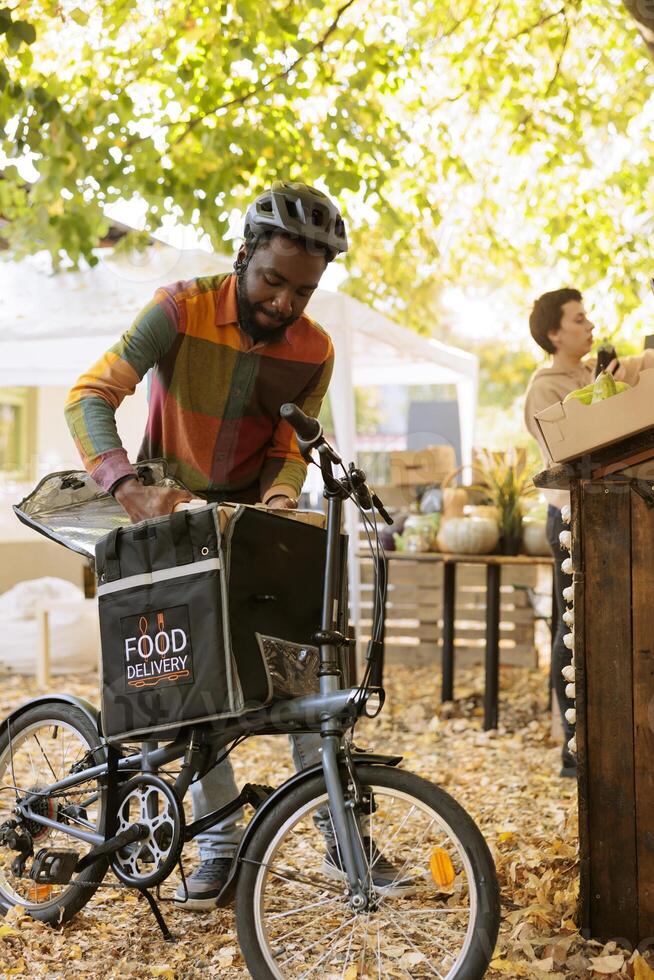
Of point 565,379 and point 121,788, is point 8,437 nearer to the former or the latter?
point 565,379

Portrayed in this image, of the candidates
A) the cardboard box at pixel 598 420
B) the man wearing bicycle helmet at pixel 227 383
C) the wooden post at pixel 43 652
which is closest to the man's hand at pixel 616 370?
the cardboard box at pixel 598 420

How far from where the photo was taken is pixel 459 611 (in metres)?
7.91

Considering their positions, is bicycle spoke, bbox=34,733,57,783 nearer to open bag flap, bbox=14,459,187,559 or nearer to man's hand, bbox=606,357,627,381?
open bag flap, bbox=14,459,187,559

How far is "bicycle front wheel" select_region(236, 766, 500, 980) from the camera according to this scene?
88.2 inches

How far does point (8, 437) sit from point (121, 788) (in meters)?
9.65

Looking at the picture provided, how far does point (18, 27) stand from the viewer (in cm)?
398

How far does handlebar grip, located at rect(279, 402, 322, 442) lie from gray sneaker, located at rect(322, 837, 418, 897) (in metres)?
0.92

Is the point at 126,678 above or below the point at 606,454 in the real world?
below

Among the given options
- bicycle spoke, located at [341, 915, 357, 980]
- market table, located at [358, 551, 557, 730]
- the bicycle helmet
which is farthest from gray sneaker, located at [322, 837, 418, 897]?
market table, located at [358, 551, 557, 730]

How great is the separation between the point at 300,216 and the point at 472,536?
3843 mm

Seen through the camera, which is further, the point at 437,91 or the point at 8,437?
the point at 8,437

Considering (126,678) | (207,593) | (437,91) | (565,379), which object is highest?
(437,91)

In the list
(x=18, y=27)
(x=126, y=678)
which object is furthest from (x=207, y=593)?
(x=18, y=27)

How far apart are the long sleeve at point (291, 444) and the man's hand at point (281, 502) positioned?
8cm
